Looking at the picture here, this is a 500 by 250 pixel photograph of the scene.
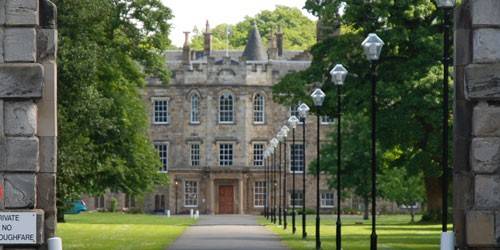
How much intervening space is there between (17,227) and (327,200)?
305 feet

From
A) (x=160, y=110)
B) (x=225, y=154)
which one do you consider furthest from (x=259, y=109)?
(x=160, y=110)

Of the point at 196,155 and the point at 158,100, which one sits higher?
the point at 158,100

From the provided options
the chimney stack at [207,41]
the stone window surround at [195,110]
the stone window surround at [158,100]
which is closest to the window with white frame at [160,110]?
the stone window surround at [158,100]

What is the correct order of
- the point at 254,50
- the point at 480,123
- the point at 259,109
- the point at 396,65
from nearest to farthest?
the point at 480,123 → the point at 396,65 → the point at 259,109 → the point at 254,50

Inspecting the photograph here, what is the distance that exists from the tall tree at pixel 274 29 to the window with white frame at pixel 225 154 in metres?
37.8

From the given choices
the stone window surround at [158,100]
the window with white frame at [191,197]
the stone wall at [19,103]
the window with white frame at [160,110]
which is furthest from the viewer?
the window with white frame at [160,110]

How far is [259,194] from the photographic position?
113m

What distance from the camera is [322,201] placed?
11412cm

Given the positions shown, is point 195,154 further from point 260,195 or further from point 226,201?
point 260,195

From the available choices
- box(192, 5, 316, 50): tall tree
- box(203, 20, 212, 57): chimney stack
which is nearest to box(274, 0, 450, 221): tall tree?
box(203, 20, 212, 57): chimney stack

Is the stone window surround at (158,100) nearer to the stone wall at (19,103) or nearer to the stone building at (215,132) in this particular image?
the stone building at (215,132)

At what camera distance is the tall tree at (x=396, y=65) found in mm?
51125

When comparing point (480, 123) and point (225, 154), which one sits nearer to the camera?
point (480, 123)

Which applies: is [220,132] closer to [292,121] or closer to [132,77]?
[132,77]
